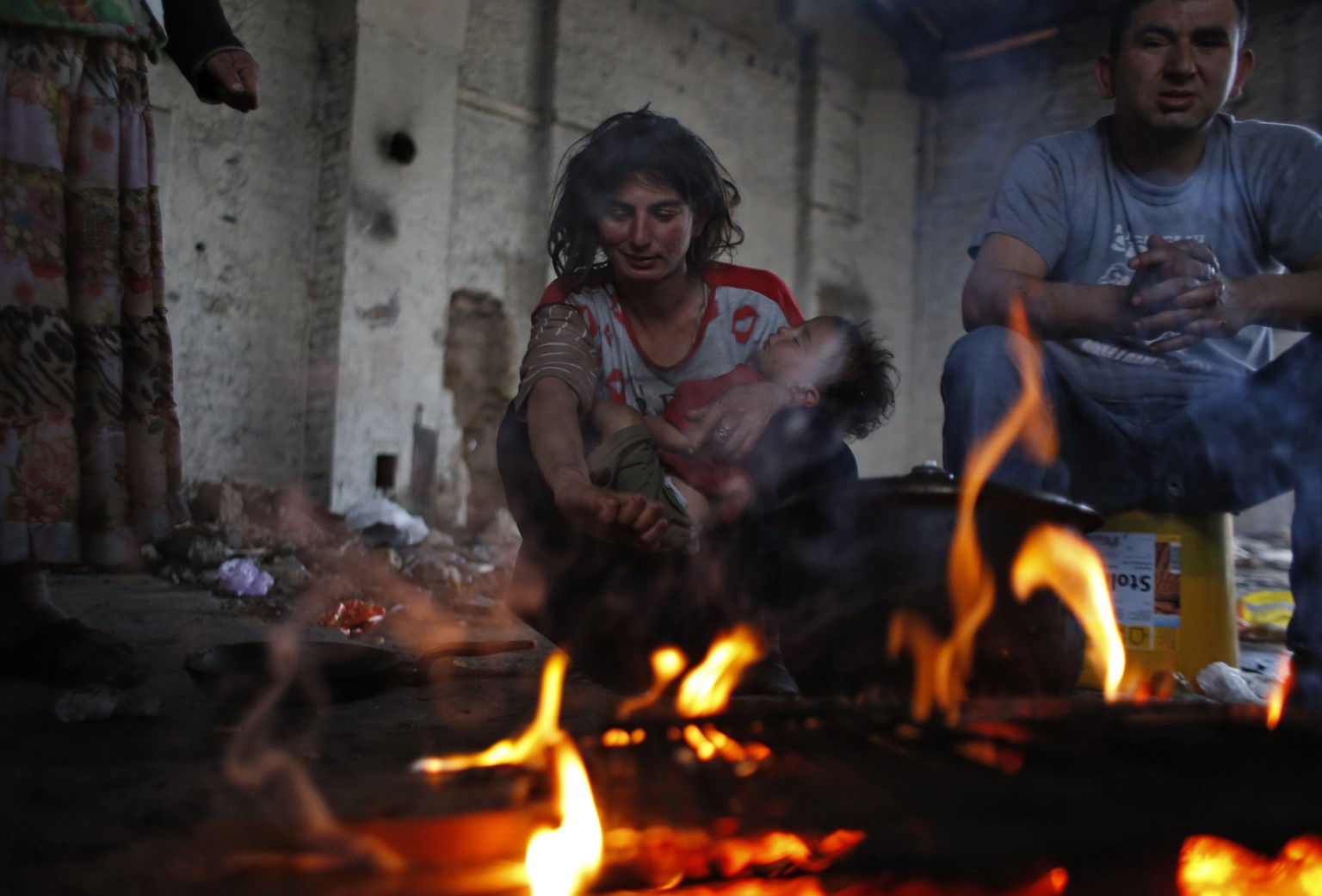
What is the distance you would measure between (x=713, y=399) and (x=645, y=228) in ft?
1.62

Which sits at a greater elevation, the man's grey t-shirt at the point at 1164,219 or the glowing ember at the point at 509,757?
the man's grey t-shirt at the point at 1164,219

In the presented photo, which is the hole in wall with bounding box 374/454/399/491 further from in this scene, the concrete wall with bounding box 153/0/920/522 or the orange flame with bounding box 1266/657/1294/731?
the orange flame with bounding box 1266/657/1294/731

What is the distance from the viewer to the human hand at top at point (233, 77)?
7.50 ft

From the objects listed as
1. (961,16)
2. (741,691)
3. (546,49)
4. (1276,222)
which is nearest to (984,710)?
(741,691)

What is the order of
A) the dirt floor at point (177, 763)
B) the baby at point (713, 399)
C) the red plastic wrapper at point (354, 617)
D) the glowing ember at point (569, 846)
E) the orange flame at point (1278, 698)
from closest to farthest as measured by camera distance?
the glowing ember at point (569, 846)
the dirt floor at point (177, 763)
the orange flame at point (1278, 698)
the baby at point (713, 399)
the red plastic wrapper at point (354, 617)

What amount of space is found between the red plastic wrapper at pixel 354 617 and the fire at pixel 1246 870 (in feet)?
9.35

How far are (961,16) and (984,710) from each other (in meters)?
10.0

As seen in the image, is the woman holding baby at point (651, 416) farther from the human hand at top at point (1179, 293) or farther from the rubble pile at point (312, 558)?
the rubble pile at point (312, 558)

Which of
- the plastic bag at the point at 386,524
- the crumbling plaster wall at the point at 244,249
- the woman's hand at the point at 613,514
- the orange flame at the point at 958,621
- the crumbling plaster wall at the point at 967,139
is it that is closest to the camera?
the orange flame at the point at 958,621

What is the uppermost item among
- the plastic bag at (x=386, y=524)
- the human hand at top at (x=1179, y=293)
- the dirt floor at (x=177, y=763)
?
the human hand at top at (x=1179, y=293)

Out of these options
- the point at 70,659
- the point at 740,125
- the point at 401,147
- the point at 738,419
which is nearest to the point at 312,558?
the point at 70,659

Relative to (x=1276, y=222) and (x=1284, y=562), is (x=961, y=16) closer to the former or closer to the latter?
(x=1284, y=562)

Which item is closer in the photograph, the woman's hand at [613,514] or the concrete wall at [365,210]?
the woman's hand at [613,514]

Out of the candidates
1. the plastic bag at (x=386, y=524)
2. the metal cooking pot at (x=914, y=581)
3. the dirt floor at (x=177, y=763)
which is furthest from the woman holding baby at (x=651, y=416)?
the plastic bag at (x=386, y=524)
